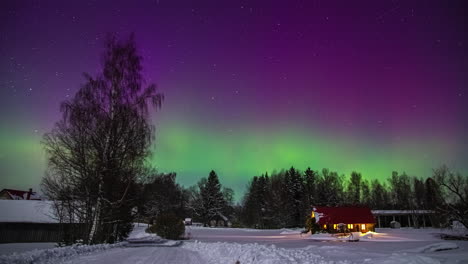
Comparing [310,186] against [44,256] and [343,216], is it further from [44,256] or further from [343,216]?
[44,256]

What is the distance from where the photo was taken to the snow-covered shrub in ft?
128

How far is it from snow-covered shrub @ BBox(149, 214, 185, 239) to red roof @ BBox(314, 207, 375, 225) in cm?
2115

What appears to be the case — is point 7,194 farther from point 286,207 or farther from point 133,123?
point 133,123

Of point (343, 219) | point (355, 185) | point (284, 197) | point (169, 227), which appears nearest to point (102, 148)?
point (169, 227)

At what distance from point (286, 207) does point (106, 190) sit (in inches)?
2328

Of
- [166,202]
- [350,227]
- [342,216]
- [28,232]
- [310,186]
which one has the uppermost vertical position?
[310,186]

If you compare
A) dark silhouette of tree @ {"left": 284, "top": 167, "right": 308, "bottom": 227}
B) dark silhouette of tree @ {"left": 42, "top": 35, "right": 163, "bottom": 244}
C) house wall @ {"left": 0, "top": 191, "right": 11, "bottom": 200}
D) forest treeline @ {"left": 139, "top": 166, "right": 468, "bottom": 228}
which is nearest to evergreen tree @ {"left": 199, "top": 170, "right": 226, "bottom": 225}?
forest treeline @ {"left": 139, "top": 166, "right": 468, "bottom": 228}

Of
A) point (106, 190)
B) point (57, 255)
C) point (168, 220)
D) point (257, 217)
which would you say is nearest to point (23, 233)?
point (168, 220)

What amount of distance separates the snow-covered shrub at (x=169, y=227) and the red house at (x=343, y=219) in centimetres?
2112

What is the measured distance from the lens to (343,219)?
4922cm

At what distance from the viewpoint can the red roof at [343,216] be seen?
4888cm

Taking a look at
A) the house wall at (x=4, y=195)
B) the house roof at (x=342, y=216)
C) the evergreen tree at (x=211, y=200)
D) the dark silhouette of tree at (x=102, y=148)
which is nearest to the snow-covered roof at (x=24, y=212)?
the dark silhouette of tree at (x=102, y=148)

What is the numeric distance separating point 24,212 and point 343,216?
4255 centimetres

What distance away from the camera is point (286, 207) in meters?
74.2
